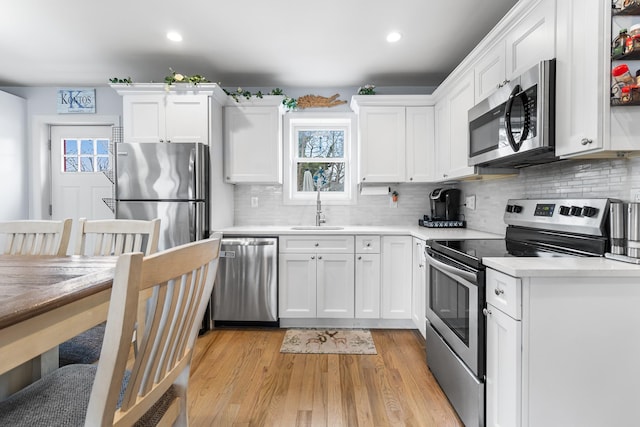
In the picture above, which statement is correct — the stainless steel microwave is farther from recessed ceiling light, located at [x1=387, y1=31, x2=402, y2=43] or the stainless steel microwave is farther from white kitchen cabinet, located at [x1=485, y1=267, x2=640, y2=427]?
recessed ceiling light, located at [x1=387, y1=31, x2=402, y2=43]

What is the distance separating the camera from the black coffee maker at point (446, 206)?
3172 mm

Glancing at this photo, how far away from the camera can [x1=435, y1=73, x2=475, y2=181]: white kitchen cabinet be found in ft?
7.92

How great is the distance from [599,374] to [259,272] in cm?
227

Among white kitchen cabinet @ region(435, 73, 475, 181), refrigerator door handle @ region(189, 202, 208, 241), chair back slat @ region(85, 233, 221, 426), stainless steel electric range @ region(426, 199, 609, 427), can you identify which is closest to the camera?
chair back slat @ region(85, 233, 221, 426)

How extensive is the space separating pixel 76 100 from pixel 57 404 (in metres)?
3.80

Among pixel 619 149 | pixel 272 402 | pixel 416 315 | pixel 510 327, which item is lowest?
pixel 272 402

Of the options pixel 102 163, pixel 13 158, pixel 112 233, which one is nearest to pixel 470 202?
pixel 112 233

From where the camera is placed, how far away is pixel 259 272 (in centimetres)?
282

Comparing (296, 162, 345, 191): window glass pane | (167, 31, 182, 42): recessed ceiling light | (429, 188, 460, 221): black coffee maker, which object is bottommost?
(429, 188, 460, 221): black coffee maker

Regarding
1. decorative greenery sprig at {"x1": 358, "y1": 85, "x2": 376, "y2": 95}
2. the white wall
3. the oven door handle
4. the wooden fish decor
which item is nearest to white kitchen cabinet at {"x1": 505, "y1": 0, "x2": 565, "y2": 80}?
the oven door handle

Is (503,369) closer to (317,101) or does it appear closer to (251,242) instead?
(251,242)

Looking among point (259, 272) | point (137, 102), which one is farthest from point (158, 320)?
point (137, 102)

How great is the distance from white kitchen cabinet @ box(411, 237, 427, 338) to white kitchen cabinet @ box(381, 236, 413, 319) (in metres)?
0.07

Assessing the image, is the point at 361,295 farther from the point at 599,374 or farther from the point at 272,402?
the point at 599,374
